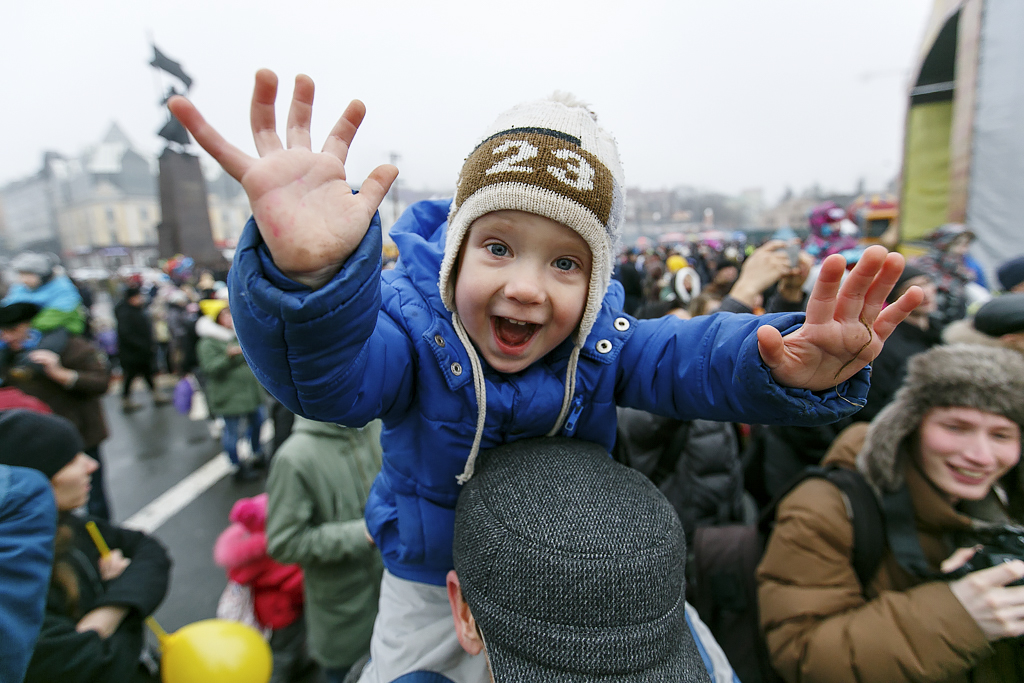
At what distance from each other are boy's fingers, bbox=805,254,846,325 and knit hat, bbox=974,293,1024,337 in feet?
7.64

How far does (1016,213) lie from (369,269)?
8.25 m

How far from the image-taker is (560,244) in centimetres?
107

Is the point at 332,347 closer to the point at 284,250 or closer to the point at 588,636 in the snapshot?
the point at 284,250

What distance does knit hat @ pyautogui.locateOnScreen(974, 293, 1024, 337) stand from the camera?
90.4 inches

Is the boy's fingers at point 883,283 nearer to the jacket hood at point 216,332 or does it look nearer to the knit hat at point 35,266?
the jacket hood at point 216,332

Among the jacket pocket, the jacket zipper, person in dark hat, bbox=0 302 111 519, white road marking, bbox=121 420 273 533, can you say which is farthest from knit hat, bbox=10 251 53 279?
the jacket zipper

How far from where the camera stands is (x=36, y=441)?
170 cm

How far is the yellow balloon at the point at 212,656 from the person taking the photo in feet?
6.15

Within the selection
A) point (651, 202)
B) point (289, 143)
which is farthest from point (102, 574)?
point (651, 202)

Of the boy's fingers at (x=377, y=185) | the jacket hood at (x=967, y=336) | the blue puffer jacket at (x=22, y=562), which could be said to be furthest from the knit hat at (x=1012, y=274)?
the blue puffer jacket at (x=22, y=562)

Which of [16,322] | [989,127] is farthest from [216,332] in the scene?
[989,127]

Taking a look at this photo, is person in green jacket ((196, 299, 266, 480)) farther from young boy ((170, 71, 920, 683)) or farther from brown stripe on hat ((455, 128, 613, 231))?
brown stripe on hat ((455, 128, 613, 231))

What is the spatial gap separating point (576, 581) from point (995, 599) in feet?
4.11

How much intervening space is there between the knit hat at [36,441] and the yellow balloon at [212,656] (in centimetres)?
83
